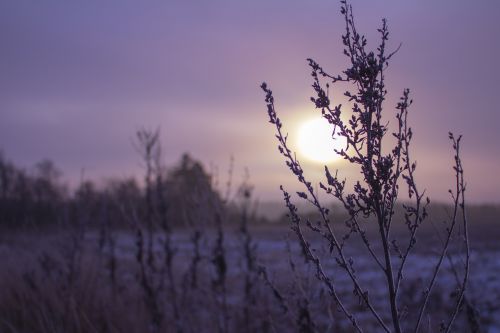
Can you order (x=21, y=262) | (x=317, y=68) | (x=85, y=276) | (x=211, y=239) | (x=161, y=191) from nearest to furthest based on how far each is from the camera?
(x=317, y=68)
(x=161, y=191)
(x=211, y=239)
(x=85, y=276)
(x=21, y=262)

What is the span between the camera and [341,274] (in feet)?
40.4

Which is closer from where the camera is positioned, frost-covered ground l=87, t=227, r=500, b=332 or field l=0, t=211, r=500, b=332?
field l=0, t=211, r=500, b=332

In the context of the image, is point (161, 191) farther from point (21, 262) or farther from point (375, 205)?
point (21, 262)

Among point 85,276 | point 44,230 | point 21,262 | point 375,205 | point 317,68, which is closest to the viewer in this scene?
point 375,205

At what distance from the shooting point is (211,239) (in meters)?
6.45

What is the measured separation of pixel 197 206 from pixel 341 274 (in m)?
7.77

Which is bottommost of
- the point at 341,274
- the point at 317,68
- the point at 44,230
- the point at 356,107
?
the point at 341,274

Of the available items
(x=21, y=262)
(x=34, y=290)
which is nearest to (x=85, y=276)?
(x=34, y=290)

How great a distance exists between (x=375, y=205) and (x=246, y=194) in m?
3.92

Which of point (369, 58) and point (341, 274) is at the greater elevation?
point (369, 58)

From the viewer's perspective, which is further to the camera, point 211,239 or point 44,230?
point 44,230

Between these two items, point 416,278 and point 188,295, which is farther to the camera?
point 416,278

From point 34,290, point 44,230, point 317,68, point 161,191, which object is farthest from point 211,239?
point 44,230

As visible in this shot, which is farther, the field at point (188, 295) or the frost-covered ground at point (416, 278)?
the frost-covered ground at point (416, 278)
